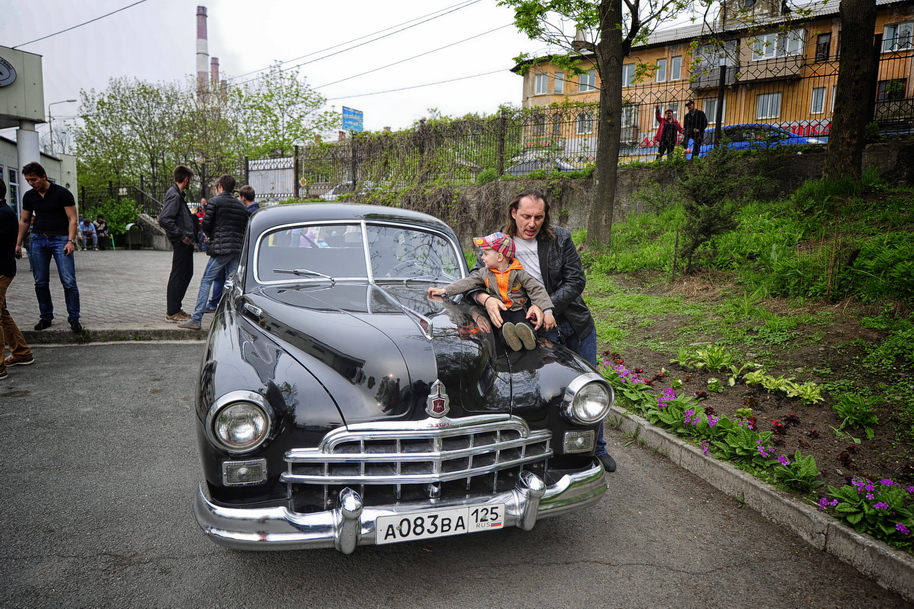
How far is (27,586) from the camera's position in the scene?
2.50 metres

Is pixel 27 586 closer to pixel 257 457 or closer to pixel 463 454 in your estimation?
pixel 257 457

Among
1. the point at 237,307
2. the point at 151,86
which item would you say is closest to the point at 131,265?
the point at 237,307

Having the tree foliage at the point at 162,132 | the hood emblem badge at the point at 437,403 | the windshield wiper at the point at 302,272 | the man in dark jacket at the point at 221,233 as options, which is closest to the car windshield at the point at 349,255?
the windshield wiper at the point at 302,272

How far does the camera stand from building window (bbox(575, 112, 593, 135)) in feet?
43.7

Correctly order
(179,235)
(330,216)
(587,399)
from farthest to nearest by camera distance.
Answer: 1. (179,235)
2. (330,216)
3. (587,399)

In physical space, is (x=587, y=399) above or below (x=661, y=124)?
below

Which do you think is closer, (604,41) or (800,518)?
(800,518)

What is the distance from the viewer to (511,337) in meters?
3.11

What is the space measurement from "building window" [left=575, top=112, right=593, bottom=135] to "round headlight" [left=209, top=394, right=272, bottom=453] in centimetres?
Result: 1238

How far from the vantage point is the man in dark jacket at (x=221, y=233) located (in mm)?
7410

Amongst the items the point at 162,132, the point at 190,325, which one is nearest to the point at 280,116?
the point at 162,132

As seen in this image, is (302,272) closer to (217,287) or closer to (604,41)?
(217,287)

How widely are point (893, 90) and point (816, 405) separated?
915cm

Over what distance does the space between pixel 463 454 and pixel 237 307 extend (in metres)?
1.99
